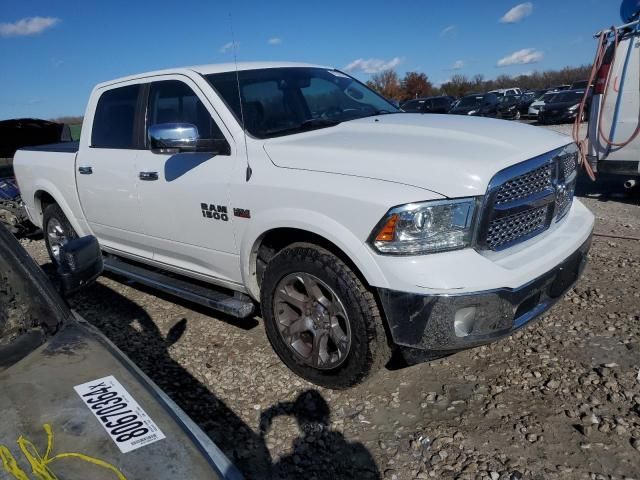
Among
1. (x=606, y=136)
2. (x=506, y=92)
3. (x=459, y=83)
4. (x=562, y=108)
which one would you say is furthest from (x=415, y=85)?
(x=606, y=136)

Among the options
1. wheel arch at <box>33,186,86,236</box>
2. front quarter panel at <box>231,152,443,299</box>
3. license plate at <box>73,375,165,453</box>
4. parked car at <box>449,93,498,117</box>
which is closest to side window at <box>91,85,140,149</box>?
wheel arch at <box>33,186,86,236</box>

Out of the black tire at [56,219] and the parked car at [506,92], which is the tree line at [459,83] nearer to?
the parked car at [506,92]

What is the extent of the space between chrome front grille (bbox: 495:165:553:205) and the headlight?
0.75 ft

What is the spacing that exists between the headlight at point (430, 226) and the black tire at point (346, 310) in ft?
1.19

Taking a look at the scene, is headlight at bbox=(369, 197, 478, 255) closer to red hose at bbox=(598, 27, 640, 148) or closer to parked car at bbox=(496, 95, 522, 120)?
red hose at bbox=(598, 27, 640, 148)

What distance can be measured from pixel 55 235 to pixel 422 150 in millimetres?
4554

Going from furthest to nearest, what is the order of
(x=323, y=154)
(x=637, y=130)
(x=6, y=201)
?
1. (x=6, y=201)
2. (x=637, y=130)
3. (x=323, y=154)

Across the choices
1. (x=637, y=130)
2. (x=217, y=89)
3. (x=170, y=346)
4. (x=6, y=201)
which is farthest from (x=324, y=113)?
(x=6, y=201)

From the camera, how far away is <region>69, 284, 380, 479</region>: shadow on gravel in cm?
252

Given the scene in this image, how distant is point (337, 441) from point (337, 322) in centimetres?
64

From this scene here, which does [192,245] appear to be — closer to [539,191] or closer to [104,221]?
[104,221]

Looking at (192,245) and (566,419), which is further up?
(192,245)

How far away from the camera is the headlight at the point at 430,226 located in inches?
97.4

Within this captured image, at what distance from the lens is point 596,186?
8484 mm
